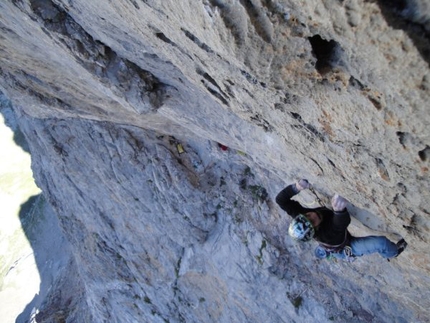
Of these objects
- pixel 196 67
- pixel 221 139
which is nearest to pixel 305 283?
pixel 221 139

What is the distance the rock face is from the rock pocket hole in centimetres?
1

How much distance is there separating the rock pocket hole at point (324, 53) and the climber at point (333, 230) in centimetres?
277

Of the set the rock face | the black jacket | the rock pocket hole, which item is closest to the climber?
the black jacket

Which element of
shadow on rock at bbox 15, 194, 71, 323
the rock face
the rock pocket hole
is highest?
the rock pocket hole

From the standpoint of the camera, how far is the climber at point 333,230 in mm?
5527

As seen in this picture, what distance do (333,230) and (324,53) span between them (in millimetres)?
3426

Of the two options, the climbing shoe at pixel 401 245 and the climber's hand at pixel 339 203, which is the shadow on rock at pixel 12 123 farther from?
the climbing shoe at pixel 401 245

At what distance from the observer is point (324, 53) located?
10.2 feet

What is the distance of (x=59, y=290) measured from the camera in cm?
2342

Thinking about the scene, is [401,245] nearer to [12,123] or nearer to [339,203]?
[339,203]

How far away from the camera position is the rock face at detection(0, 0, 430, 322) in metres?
2.96

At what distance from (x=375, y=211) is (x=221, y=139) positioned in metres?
3.63

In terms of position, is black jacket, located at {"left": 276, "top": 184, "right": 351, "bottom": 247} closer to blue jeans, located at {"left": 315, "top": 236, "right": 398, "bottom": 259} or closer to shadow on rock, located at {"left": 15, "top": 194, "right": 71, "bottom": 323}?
blue jeans, located at {"left": 315, "top": 236, "right": 398, "bottom": 259}

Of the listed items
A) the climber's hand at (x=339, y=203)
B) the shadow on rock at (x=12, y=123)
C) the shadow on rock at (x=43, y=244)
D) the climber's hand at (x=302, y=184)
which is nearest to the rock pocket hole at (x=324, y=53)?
the climber's hand at (x=339, y=203)
